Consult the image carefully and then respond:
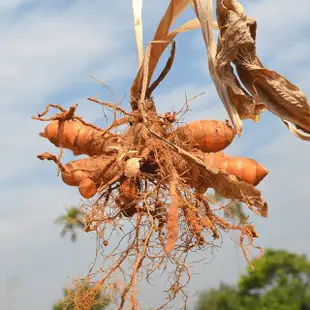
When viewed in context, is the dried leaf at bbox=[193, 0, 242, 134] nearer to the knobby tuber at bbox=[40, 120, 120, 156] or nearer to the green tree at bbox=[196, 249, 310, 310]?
the knobby tuber at bbox=[40, 120, 120, 156]

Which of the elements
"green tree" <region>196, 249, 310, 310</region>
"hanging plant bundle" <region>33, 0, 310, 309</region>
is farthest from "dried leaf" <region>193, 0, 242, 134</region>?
"green tree" <region>196, 249, 310, 310</region>

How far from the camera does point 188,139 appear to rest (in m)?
2.26

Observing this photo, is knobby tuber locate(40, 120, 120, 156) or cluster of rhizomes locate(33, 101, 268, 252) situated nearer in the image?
cluster of rhizomes locate(33, 101, 268, 252)

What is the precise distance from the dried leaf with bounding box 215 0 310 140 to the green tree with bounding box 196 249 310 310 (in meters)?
8.23

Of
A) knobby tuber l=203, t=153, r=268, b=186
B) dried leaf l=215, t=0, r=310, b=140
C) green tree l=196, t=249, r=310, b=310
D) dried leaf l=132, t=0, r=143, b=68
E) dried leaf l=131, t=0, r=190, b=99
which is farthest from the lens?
green tree l=196, t=249, r=310, b=310

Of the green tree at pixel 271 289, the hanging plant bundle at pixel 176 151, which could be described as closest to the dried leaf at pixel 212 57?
the hanging plant bundle at pixel 176 151

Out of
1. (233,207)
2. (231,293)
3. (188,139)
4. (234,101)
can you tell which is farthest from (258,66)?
(231,293)

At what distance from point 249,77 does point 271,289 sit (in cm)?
989

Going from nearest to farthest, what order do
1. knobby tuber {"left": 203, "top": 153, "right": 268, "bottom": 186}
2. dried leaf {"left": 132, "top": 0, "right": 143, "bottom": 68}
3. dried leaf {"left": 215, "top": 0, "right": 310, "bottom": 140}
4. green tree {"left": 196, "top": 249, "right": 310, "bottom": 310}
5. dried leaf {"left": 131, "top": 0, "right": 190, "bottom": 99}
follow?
dried leaf {"left": 215, "top": 0, "right": 310, "bottom": 140} < knobby tuber {"left": 203, "top": 153, "right": 268, "bottom": 186} < dried leaf {"left": 131, "top": 0, "right": 190, "bottom": 99} < dried leaf {"left": 132, "top": 0, "right": 143, "bottom": 68} < green tree {"left": 196, "top": 249, "right": 310, "bottom": 310}

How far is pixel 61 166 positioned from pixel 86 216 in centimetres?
21

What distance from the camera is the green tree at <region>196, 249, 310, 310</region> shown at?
35.7 ft

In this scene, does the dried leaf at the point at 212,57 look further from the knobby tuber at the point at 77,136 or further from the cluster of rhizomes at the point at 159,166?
the knobby tuber at the point at 77,136

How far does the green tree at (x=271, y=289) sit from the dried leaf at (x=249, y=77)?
27.0 feet

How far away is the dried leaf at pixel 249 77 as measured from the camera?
6.76 feet
